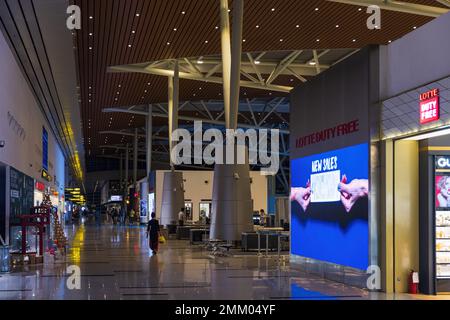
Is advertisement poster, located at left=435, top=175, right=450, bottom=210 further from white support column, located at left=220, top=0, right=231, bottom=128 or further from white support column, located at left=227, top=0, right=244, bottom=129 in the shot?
white support column, located at left=220, top=0, right=231, bottom=128

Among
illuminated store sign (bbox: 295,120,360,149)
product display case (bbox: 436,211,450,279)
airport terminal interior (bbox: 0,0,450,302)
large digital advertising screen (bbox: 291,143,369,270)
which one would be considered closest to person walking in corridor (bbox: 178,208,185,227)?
airport terminal interior (bbox: 0,0,450,302)

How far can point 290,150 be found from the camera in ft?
48.4

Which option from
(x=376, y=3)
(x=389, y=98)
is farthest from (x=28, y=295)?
(x=376, y=3)

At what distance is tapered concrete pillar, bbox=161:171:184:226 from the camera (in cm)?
3225

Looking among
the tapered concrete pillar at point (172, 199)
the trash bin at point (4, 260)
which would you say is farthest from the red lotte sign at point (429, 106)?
the tapered concrete pillar at point (172, 199)

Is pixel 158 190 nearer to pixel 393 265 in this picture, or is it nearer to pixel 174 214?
pixel 174 214

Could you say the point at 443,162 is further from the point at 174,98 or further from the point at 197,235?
the point at 174,98

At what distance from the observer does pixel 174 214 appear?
106 ft

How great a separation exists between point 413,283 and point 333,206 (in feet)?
8.06

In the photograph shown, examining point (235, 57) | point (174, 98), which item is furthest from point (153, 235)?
point (174, 98)

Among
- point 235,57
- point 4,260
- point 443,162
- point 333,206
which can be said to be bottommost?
point 4,260

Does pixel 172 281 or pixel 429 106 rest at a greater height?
pixel 429 106

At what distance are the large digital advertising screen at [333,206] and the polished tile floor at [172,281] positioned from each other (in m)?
0.58

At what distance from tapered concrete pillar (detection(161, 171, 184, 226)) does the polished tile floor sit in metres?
14.5
